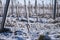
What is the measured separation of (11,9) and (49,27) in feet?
2.07

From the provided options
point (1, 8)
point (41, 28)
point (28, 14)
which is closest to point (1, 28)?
point (1, 8)

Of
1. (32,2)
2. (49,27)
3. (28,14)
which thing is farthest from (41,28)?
(32,2)

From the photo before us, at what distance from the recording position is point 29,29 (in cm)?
204

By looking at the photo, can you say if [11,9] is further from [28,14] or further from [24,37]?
[24,37]

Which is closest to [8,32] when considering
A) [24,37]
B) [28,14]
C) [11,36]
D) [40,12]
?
[11,36]

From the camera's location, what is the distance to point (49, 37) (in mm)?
1983

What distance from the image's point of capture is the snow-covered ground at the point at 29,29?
199 centimetres

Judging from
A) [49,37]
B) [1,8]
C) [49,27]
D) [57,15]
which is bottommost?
[49,37]

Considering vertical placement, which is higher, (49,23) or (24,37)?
(49,23)

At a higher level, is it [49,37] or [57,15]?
[57,15]

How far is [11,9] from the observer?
80.5 inches

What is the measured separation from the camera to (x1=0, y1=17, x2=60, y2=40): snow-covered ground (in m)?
1.99

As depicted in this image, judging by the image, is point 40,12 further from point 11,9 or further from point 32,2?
point 11,9

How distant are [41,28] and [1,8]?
2.21ft
